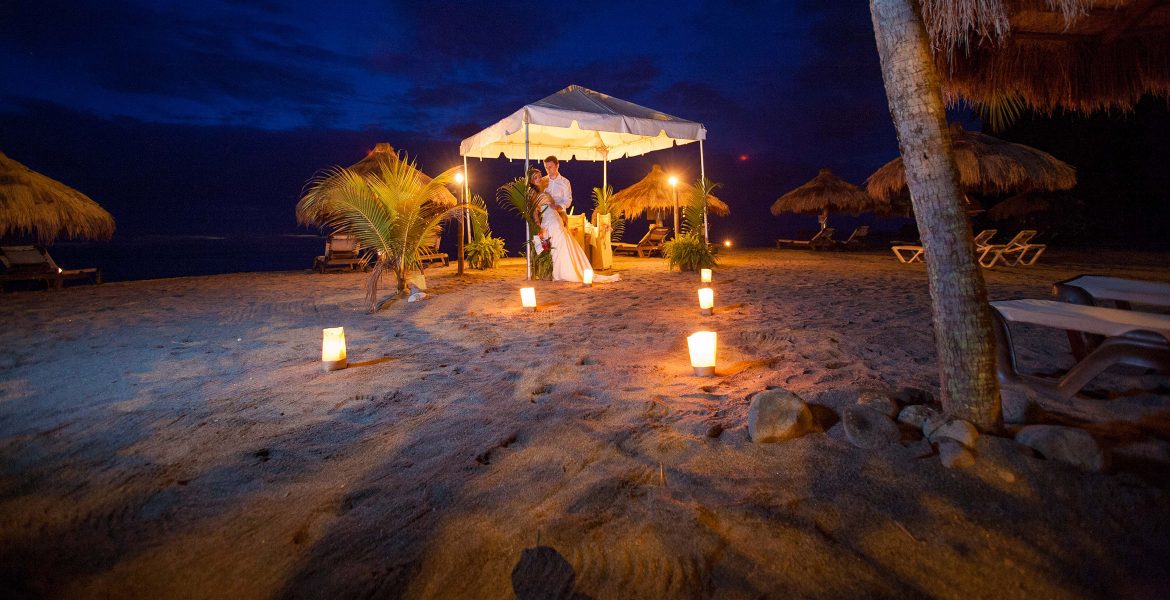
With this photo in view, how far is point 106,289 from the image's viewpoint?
995 cm

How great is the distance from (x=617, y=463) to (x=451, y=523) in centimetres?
79

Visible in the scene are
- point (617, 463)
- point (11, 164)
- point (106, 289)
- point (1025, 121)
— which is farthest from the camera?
point (1025, 121)

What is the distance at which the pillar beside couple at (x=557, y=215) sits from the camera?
8906 millimetres

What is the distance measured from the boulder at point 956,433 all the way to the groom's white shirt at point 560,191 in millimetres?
7374

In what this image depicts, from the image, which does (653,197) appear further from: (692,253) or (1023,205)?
(1023,205)

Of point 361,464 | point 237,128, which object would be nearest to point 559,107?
point 361,464

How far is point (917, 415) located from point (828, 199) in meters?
18.4

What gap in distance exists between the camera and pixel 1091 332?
2.66 metres

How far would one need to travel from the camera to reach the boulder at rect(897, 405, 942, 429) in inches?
90.9

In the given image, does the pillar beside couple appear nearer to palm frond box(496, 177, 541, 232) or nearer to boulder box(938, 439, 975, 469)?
palm frond box(496, 177, 541, 232)

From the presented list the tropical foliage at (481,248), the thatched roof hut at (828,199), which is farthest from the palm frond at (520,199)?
the thatched roof hut at (828,199)

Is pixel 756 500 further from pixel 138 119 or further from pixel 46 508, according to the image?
pixel 138 119

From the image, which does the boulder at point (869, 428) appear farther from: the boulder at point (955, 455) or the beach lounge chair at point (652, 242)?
the beach lounge chair at point (652, 242)

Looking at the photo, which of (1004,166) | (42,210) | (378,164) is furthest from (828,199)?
(42,210)
